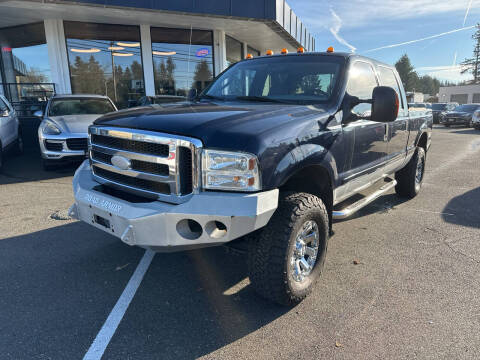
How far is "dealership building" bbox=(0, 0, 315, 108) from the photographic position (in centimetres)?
1118

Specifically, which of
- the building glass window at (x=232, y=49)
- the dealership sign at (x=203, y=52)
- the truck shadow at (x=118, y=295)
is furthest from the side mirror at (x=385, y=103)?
the building glass window at (x=232, y=49)

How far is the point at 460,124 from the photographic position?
22297 mm

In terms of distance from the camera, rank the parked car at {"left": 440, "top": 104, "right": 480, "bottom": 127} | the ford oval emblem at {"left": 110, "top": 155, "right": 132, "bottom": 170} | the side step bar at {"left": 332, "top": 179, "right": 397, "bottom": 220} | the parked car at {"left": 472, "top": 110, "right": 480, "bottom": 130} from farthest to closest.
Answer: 1. the parked car at {"left": 440, "top": 104, "right": 480, "bottom": 127}
2. the parked car at {"left": 472, "top": 110, "right": 480, "bottom": 130}
3. the side step bar at {"left": 332, "top": 179, "right": 397, "bottom": 220}
4. the ford oval emblem at {"left": 110, "top": 155, "right": 132, "bottom": 170}

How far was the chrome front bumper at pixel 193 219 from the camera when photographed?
2.18 metres

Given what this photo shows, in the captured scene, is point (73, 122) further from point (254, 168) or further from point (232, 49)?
point (232, 49)

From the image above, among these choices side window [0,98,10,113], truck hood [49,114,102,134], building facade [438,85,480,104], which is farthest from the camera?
building facade [438,85,480,104]

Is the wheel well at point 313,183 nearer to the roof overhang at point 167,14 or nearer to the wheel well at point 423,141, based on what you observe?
the wheel well at point 423,141

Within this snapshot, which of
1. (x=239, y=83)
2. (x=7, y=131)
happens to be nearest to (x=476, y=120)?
(x=239, y=83)

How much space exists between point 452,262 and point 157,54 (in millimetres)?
12850

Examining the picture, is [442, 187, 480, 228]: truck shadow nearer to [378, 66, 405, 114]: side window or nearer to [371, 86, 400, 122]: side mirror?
[378, 66, 405, 114]: side window

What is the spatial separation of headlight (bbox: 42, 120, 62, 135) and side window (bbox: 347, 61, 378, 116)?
19.3ft

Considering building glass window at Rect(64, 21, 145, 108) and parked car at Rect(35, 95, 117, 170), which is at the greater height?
building glass window at Rect(64, 21, 145, 108)

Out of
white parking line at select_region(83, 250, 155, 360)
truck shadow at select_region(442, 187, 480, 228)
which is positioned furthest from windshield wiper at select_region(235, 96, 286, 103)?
truck shadow at select_region(442, 187, 480, 228)

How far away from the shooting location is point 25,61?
13414 mm
